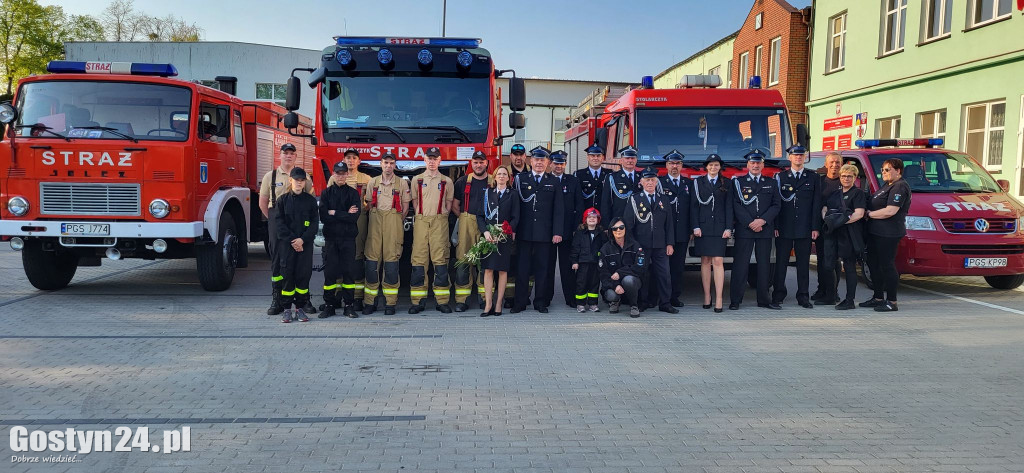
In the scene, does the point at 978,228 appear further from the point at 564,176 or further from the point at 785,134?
the point at 564,176

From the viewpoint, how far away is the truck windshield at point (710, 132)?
10062 mm

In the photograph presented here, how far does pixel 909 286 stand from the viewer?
11.1 m

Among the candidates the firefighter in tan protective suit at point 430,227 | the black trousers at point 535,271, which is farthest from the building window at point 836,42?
the firefighter in tan protective suit at point 430,227

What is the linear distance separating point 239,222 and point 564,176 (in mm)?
5008

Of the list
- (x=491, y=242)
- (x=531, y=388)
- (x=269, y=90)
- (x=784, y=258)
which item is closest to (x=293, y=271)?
(x=491, y=242)

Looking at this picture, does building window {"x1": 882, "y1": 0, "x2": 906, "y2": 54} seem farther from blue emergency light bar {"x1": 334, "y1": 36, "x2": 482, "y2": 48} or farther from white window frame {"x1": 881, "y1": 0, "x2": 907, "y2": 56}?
blue emergency light bar {"x1": 334, "y1": 36, "x2": 482, "y2": 48}

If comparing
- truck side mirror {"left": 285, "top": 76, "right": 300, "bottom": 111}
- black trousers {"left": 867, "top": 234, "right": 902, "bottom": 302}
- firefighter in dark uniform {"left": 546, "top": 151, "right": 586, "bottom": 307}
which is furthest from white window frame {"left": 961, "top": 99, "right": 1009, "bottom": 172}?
truck side mirror {"left": 285, "top": 76, "right": 300, "bottom": 111}

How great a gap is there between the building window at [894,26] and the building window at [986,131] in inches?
131

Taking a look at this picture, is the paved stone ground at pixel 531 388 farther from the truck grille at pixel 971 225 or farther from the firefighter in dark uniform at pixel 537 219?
the truck grille at pixel 971 225

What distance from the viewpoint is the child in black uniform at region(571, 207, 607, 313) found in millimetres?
8773

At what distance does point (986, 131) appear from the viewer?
1588cm

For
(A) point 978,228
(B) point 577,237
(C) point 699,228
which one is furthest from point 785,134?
(B) point 577,237

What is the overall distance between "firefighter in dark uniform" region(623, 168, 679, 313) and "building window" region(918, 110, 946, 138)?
11.9 metres

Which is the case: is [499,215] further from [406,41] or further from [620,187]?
[406,41]
